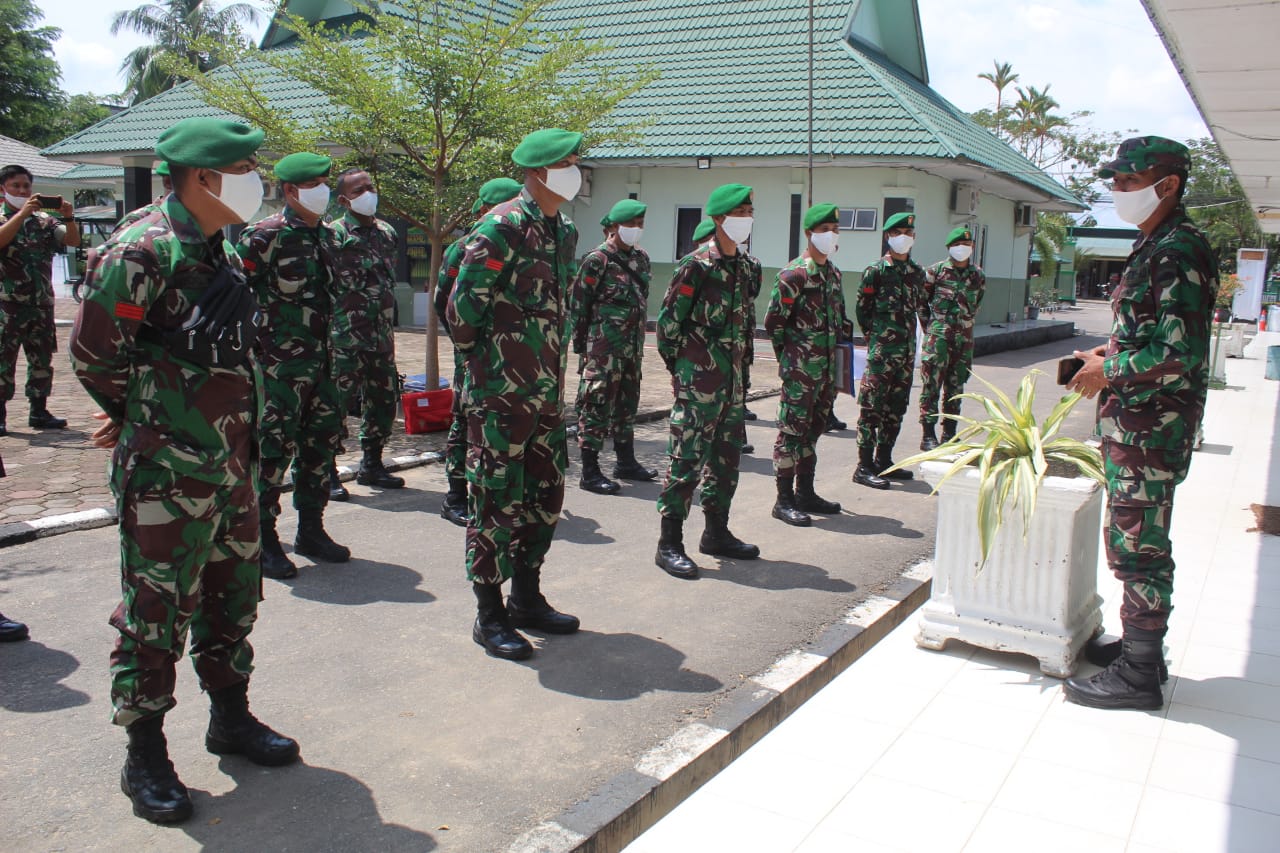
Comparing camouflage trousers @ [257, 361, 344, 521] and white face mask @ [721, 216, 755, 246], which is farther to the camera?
white face mask @ [721, 216, 755, 246]

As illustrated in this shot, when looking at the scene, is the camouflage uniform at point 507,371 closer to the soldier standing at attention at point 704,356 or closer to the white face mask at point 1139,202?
the soldier standing at attention at point 704,356

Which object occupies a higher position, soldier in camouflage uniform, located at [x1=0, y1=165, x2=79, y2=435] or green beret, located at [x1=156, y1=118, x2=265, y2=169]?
green beret, located at [x1=156, y1=118, x2=265, y2=169]

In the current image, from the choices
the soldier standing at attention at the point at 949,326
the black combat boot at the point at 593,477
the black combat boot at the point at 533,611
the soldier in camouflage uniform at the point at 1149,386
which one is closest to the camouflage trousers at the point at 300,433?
the black combat boot at the point at 533,611

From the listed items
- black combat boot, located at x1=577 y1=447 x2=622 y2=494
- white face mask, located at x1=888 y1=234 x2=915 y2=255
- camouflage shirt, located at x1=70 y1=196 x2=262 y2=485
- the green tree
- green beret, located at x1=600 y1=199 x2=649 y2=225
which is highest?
the green tree

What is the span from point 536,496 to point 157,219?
192 centimetres

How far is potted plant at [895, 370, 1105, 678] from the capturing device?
4230 millimetres

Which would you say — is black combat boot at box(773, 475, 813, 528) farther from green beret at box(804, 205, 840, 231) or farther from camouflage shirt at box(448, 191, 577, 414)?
camouflage shirt at box(448, 191, 577, 414)

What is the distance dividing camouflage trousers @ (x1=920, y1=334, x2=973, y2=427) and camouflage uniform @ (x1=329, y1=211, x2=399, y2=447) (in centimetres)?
457

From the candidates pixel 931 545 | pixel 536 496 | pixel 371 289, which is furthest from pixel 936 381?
pixel 536 496

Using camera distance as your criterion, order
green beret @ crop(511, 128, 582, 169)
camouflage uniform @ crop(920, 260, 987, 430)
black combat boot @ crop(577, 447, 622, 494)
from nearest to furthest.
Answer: green beret @ crop(511, 128, 582, 169) → black combat boot @ crop(577, 447, 622, 494) → camouflage uniform @ crop(920, 260, 987, 430)

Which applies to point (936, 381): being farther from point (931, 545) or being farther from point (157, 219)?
point (157, 219)

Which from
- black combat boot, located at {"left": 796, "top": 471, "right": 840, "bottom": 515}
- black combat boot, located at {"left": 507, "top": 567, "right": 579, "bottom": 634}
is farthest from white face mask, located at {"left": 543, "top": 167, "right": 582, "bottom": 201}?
black combat boot, located at {"left": 796, "top": 471, "right": 840, "bottom": 515}

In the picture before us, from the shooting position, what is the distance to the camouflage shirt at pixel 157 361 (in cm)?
271

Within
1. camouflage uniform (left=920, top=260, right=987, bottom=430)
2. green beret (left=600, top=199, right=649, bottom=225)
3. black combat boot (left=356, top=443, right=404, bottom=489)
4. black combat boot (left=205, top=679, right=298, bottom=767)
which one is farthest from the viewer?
camouflage uniform (left=920, top=260, right=987, bottom=430)
